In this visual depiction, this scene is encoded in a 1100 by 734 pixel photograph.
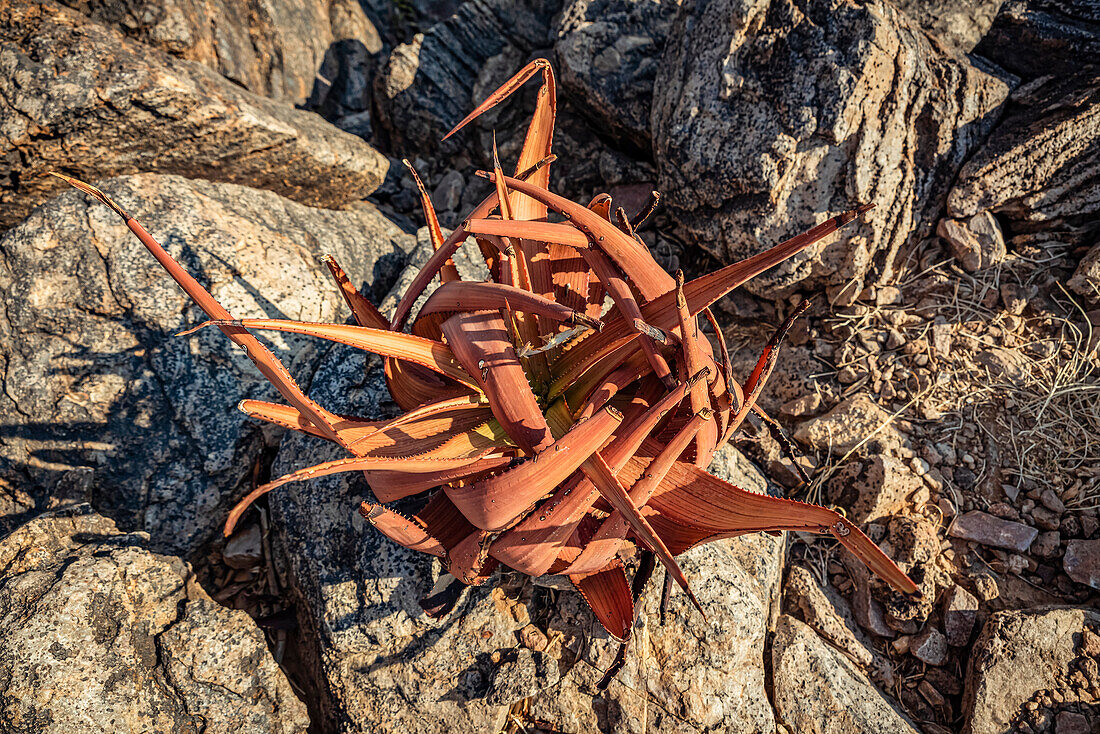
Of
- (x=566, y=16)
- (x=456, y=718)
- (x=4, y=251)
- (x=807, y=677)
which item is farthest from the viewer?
(x=566, y=16)

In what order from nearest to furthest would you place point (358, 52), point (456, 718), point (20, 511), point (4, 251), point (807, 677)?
point (456, 718), point (807, 677), point (20, 511), point (4, 251), point (358, 52)

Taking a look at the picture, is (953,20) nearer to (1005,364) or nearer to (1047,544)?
(1005,364)

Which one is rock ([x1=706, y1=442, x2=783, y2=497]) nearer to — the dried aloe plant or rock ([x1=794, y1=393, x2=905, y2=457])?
rock ([x1=794, y1=393, x2=905, y2=457])

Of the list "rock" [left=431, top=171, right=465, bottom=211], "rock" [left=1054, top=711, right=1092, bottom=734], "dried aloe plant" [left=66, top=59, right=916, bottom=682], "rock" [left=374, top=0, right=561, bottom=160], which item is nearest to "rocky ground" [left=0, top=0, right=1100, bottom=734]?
"rock" [left=1054, top=711, right=1092, bottom=734]

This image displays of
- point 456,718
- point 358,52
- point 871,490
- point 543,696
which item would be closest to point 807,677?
point 871,490

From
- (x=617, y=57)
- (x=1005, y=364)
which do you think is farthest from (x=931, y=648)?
(x=617, y=57)

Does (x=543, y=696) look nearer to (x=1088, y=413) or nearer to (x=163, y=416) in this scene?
(x=163, y=416)

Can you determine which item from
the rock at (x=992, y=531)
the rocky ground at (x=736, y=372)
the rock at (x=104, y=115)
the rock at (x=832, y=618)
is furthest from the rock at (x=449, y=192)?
the rock at (x=992, y=531)
